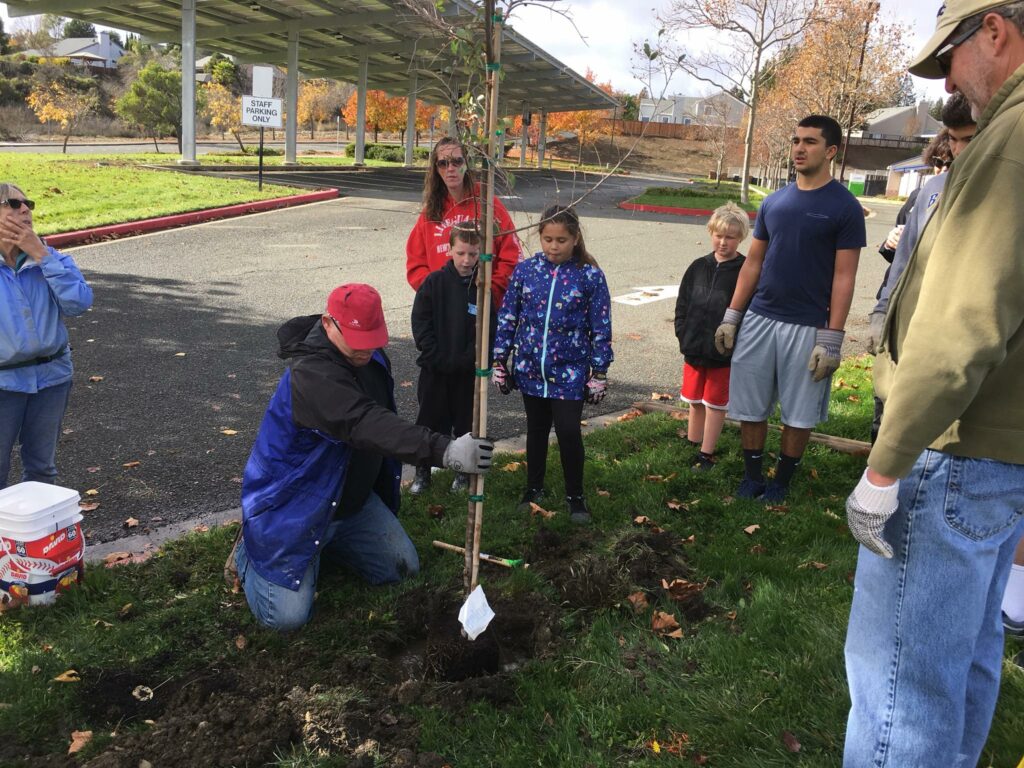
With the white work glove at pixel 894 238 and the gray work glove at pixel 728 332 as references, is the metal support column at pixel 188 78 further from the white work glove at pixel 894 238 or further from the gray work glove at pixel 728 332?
the white work glove at pixel 894 238

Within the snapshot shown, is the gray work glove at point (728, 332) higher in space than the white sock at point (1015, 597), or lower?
higher

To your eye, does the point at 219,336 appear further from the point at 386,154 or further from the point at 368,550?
the point at 386,154

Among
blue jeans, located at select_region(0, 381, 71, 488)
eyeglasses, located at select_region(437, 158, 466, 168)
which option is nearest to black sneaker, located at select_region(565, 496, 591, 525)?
eyeglasses, located at select_region(437, 158, 466, 168)

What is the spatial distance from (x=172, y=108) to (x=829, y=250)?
46039 millimetres

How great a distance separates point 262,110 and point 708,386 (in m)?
17.4

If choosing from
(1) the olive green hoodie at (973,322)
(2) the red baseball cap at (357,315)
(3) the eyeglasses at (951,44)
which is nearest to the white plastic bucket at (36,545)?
(2) the red baseball cap at (357,315)

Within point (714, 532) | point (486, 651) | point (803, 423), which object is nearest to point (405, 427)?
point (486, 651)

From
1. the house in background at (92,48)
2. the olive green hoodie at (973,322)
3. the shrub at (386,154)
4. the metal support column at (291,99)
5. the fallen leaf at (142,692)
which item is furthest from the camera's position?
the house in background at (92,48)

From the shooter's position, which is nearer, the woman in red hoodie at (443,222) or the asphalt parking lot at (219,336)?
the woman in red hoodie at (443,222)

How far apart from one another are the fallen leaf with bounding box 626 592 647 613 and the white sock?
145 centimetres

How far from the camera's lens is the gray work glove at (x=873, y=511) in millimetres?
1855

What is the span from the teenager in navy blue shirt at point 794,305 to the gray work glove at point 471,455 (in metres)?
2.22

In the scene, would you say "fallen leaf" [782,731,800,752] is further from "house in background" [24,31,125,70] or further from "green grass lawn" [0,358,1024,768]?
"house in background" [24,31,125,70]

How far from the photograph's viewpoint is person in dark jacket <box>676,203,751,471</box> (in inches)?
193
